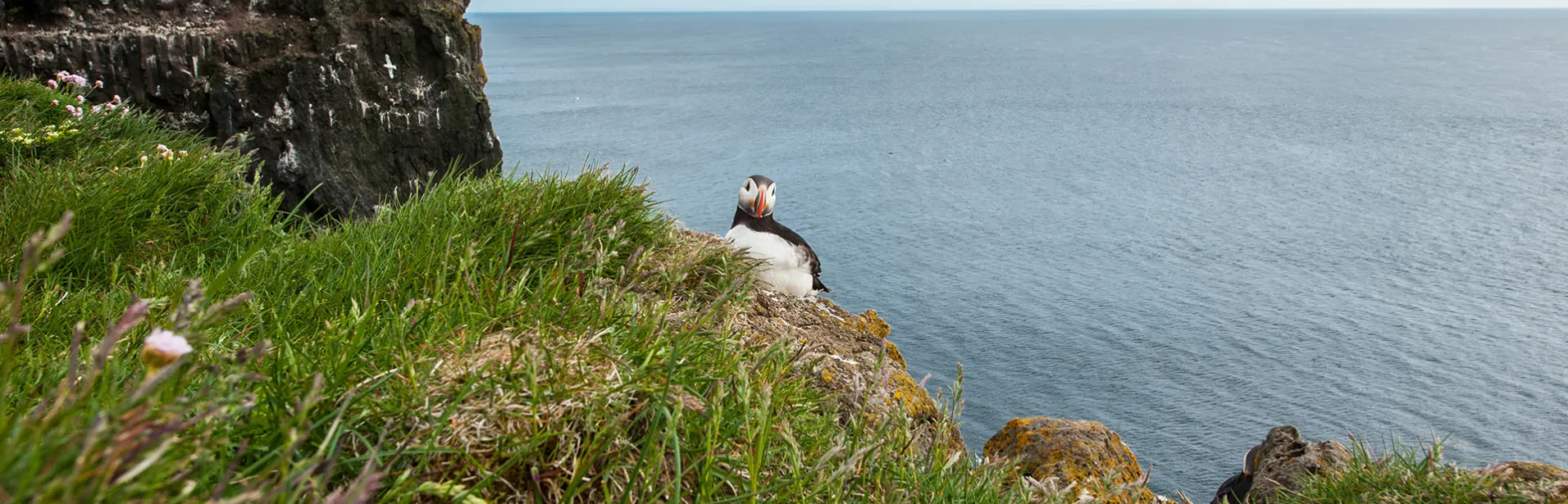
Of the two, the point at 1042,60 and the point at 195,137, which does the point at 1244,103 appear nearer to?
the point at 1042,60

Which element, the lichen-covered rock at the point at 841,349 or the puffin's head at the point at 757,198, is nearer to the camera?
the lichen-covered rock at the point at 841,349

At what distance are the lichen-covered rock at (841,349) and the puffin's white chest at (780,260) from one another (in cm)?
10

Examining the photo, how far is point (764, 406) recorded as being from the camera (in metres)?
2.73

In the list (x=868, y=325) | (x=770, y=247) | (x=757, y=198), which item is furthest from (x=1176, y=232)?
(x=770, y=247)

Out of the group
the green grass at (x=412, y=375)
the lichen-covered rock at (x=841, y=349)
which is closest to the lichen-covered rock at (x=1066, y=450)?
the lichen-covered rock at (x=841, y=349)

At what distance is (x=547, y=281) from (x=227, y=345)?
1115mm

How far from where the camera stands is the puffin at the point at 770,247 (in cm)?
640

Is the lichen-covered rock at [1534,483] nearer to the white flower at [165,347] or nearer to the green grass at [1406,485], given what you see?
the green grass at [1406,485]

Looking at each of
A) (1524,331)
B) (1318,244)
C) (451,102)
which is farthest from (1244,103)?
(451,102)

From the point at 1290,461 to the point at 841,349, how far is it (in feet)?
18.1

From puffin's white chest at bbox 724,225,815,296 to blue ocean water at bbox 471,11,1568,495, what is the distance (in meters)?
1.67

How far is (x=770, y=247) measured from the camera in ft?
21.4

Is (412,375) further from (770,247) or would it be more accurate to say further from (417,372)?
(770,247)

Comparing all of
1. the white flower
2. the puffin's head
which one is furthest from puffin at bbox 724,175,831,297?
the white flower
